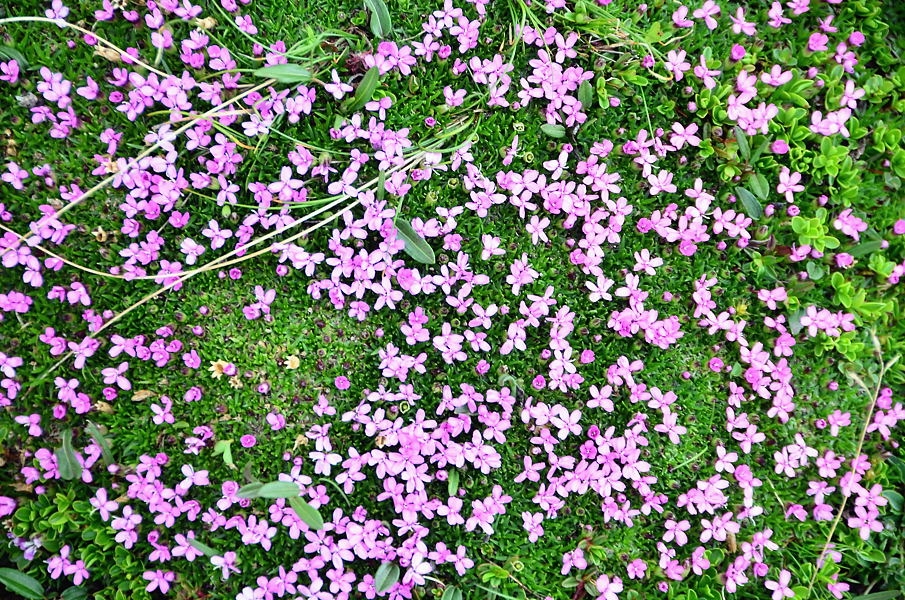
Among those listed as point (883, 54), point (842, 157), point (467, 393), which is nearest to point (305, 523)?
point (467, 393)

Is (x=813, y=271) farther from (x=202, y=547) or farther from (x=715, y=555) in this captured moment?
(x=202, y=547)

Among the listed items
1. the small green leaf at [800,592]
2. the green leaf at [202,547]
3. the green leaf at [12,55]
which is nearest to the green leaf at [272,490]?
the green leaf at [202,547]

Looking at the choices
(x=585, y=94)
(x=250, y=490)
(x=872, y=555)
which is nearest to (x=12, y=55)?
(x=250, y=490)

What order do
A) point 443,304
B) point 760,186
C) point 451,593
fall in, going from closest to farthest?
point 451,593 → point 443,304 → point 760,186

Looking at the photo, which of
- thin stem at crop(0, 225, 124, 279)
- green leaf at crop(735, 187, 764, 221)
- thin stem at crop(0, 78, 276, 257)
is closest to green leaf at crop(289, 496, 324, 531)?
thin stem at crop(0, 225, 124, 279)

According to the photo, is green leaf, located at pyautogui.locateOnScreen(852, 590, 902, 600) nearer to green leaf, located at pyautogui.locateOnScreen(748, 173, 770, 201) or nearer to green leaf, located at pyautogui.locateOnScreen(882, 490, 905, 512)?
green leaf, located at pyautogui.locateOnScreen(882, 490, 905, 512)

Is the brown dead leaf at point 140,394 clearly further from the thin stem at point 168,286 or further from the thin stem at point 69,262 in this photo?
the thin stem at point 69,262
